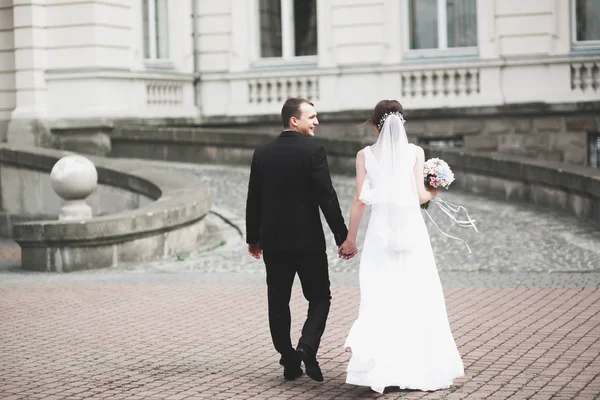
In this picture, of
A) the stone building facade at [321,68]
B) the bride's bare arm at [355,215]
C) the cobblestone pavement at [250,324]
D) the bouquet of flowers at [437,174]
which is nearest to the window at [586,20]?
the stone building facade at [321,68]

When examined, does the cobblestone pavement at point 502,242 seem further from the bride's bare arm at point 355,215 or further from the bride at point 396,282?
the bride's bare arm at point 355,215

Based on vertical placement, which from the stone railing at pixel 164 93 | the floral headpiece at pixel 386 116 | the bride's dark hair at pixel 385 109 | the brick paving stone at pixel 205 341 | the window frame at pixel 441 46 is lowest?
the brick paving stone at pixel 205 341

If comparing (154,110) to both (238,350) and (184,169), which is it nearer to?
(184,169)

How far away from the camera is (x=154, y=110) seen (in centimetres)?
2228

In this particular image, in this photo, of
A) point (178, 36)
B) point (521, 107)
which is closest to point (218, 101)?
point (178, 36)

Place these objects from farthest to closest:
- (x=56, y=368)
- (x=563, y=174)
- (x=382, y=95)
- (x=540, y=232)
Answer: (x=382, y=95) < (x=563, y=174) < (x=540, y=232) < (x=56, y=368)

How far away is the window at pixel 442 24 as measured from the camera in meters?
22.5

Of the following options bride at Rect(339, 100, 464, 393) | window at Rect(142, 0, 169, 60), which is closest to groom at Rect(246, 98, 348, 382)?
bride at Rect(339, 100, 464, 393)

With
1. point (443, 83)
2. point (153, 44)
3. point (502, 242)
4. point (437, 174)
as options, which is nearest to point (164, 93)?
point (153, 44)

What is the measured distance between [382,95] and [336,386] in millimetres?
15038

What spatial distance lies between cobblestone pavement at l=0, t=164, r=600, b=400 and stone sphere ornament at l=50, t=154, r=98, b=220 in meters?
1.25

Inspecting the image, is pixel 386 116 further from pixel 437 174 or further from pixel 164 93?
pixel 164 93

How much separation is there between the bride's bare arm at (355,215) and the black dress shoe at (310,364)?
0.67 metres

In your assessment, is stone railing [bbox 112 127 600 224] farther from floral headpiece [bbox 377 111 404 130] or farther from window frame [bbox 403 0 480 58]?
floral headpiece [bbox 377 111 404 130]
